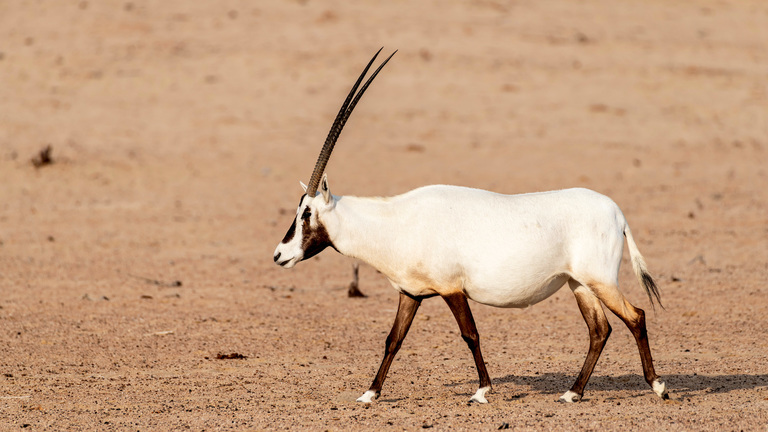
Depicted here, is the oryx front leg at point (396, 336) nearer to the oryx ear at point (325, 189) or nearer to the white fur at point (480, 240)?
the white fur at point (480, 240)

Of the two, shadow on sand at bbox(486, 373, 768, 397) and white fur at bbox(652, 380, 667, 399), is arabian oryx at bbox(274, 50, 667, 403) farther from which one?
shadow on sand at bbox(486, 373, 768, 397)

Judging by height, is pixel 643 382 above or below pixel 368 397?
below

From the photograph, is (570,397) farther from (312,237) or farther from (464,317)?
(312,237)

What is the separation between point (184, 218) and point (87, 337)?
6.54 meters

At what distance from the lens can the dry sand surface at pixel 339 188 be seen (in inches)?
273

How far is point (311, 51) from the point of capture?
80.0ft

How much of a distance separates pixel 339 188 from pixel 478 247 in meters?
11.0

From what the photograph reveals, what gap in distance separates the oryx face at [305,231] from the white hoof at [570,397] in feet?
6.18

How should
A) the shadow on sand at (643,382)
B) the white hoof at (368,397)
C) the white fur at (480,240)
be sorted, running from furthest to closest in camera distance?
the shadow on sand at (643,382) < the white hoof at (368,397) < the white fur at (480,240)

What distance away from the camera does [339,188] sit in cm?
1719

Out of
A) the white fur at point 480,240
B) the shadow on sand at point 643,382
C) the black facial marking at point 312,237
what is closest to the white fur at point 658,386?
the shadow on sand at point 643,382

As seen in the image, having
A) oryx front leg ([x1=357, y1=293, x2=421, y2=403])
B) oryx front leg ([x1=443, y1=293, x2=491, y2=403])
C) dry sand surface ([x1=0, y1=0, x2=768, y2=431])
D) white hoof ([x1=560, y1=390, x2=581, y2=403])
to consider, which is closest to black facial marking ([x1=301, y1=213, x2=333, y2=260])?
oryx front leg ([x1=357, y1=293, x2=421, y2=403])

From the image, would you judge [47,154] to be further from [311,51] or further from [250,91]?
[311,51]

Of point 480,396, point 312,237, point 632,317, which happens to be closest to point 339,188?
point 312,237
